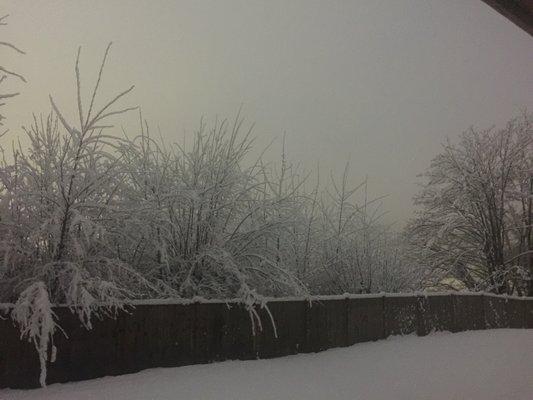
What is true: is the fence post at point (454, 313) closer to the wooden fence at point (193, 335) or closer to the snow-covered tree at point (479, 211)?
the wooden fence at point (193, 335)

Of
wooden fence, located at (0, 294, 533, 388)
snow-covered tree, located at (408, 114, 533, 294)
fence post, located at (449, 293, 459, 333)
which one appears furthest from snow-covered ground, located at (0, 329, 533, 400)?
snow-covered tree, located at (408, 114, 533, 294)

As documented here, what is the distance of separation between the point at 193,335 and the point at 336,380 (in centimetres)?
181

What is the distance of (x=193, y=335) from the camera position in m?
6.73

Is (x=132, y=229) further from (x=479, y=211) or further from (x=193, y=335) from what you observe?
(x=479, y=211)

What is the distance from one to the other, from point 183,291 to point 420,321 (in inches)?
231

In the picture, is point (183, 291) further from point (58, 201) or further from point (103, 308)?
point (58, 201)

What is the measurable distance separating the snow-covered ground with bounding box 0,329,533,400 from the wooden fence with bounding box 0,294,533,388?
0.54 ft

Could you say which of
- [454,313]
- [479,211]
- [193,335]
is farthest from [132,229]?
[479,211]

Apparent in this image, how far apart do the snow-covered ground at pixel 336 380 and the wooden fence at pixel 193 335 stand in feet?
0.54

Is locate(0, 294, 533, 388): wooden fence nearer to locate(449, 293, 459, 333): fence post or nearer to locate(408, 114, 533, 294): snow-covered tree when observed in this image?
locate(449, 293, 459, 333): fence post

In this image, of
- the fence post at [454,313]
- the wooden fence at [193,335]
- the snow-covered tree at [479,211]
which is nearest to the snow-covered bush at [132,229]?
the wooden fence at [193,335]

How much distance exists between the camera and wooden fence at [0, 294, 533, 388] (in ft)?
18.6

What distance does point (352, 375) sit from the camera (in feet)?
22.2

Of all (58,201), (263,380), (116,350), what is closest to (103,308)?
(116,350)
